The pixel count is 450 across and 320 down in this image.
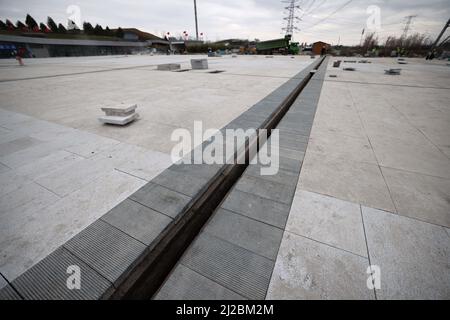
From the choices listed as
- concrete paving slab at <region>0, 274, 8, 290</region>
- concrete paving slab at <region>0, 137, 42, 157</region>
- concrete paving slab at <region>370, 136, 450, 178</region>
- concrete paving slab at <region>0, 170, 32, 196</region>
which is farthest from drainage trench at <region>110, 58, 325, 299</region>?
concrete paving slab at <region>0, 137, 42, 157</region>

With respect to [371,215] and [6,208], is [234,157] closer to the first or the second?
[371,215]

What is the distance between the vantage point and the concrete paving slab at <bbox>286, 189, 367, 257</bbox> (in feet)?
7.39

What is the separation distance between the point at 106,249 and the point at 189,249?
957 millimetres

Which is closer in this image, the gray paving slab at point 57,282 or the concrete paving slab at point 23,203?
the gray paving slab at point 57,282

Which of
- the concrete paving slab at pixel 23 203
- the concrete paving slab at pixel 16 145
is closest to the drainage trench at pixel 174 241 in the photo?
the concrete paving slab at pixel 23 203

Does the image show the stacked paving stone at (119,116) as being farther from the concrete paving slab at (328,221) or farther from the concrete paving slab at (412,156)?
the concrete paving slab at (412,156)

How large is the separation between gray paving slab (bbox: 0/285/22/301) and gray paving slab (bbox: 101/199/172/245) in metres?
0.94

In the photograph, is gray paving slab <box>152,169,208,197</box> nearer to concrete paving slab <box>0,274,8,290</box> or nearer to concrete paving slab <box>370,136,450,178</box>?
concrete paving slab <box>0,274,8,290</box>

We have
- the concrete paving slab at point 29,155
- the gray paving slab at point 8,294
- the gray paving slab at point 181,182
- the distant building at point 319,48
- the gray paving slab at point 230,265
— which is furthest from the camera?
the distant building at point 319,48

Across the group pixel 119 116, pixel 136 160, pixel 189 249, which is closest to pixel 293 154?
pixel 189 249

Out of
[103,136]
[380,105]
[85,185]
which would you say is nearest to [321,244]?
[85,185]

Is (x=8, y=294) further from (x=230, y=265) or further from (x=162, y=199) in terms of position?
(x=230, y=265)

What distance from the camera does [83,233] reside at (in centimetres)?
231

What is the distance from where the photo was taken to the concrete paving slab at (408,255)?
5.91 ft
